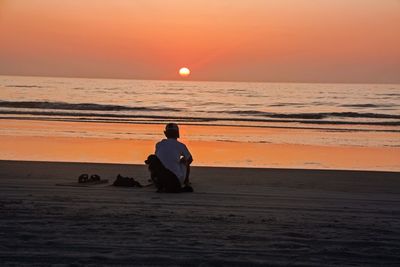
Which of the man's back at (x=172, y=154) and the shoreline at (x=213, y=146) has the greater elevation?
the shoreline at (x=213, y=146)

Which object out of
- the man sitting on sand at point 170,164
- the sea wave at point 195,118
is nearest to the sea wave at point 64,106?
the sea wave at point 195,118

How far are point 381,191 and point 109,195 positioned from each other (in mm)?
4493

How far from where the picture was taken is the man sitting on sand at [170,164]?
Result: 31.5 feet

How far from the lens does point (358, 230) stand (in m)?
6.70

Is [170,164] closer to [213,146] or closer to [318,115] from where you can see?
[213,146]

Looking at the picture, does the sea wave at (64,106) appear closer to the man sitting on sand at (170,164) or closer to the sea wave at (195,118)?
the sea wave at (195,118)

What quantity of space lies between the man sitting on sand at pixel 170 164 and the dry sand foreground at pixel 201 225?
0.27 meters

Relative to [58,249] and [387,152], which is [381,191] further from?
[387,152]

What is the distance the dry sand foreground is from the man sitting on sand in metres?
0.27

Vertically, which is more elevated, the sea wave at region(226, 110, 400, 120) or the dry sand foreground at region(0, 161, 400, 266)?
the sea wave at region(226, 110, 400, 120)

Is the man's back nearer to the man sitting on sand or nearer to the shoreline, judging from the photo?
the man sitting on sand

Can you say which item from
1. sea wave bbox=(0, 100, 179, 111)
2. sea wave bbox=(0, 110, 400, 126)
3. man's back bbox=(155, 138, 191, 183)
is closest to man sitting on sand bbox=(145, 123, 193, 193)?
man's back bbox=(155, 138, 191, 183)

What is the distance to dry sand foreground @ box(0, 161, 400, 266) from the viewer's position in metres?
5.32

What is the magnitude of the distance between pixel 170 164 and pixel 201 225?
2.98 m
